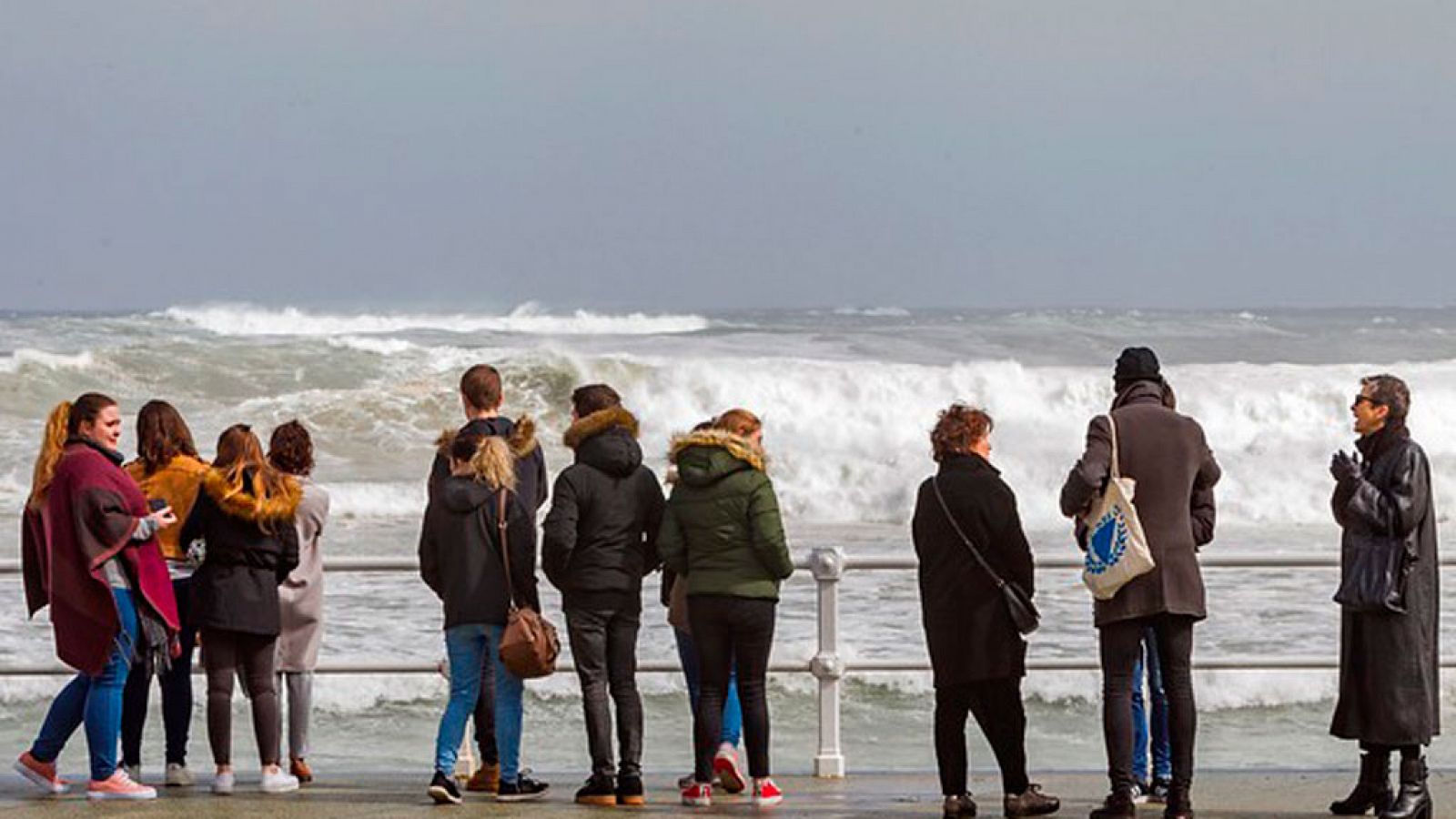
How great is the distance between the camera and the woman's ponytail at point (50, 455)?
8.35m

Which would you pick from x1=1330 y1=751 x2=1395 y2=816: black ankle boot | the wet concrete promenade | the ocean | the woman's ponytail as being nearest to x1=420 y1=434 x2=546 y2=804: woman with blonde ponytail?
the wet concrete promenade

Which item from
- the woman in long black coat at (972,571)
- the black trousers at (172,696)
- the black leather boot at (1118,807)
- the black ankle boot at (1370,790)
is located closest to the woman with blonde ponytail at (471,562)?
the black trousers at (172,696)

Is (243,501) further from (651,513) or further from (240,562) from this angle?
(651,513)

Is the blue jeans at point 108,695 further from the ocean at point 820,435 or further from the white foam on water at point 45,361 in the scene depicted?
the white foam on water at point 45,361

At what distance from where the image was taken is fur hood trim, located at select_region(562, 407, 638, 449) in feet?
27.3

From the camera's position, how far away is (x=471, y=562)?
330 inches

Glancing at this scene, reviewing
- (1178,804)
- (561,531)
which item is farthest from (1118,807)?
(561,531)

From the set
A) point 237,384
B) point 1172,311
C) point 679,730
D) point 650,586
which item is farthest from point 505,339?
point 679,730

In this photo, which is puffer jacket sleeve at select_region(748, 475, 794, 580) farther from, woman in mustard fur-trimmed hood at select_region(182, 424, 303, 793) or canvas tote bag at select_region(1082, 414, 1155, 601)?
woman in mustard fur-trimmed hood at select_region(182, 424, 303, 793)

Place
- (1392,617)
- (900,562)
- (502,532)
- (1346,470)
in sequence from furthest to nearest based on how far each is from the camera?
(900,562) → (502,532) → (1392,617) → (1346,470)

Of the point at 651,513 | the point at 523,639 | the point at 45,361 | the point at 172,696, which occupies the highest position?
the point at 45,361

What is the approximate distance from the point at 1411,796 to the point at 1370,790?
21cm

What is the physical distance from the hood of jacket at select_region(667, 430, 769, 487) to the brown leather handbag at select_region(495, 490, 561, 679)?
26.0 inches

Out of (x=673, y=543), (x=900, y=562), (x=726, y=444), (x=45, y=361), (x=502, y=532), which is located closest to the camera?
(x=726, y=444)
